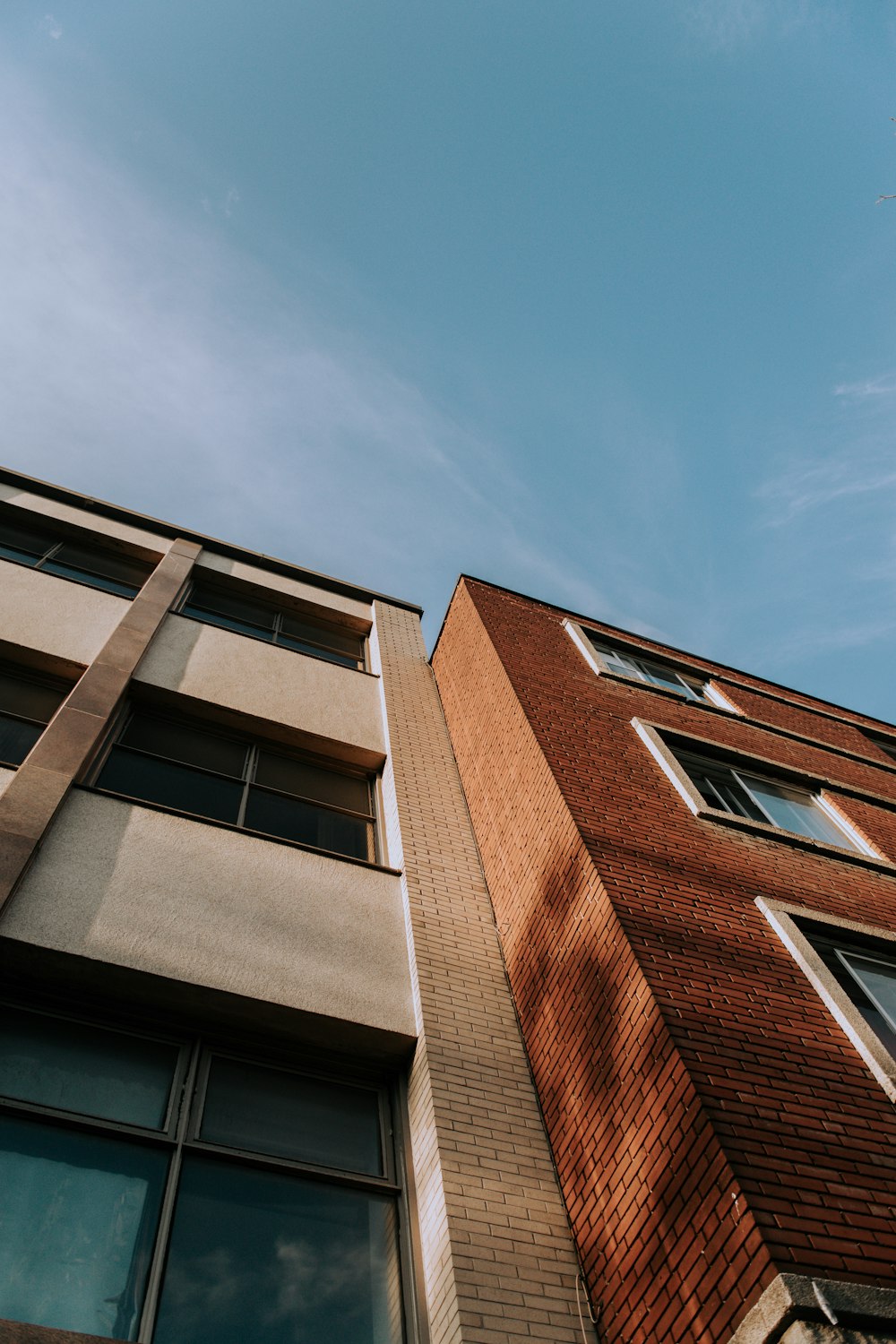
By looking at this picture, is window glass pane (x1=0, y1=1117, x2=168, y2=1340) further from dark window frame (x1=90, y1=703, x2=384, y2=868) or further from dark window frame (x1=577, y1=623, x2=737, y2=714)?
dark window frame (x1=577, y1=623, x2=737, y2=714)

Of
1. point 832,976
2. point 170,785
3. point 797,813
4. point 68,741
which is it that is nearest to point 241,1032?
point 170,785

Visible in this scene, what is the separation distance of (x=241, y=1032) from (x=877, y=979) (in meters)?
5.01

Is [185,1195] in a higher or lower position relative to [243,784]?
lower

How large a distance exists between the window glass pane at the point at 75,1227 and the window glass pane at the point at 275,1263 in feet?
0.65

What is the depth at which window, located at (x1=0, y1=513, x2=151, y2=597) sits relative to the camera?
12.9 meters

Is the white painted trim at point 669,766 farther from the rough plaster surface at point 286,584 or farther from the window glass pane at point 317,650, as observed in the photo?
the rough plaster surface at point 286,584

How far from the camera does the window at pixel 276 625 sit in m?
13.6

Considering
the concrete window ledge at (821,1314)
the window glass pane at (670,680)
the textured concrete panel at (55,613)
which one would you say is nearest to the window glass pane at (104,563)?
the textured concrete panel at (55,613)

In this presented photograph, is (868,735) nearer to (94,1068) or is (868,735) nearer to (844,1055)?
(844,1055)

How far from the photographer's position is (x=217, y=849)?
26.2 feet

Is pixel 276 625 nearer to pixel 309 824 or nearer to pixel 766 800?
pixel 309 824

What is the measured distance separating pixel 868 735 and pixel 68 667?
14484mm

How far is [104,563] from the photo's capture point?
13789 millimetres

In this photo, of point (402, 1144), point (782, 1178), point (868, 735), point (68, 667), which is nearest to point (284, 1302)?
point (402, 1144)
